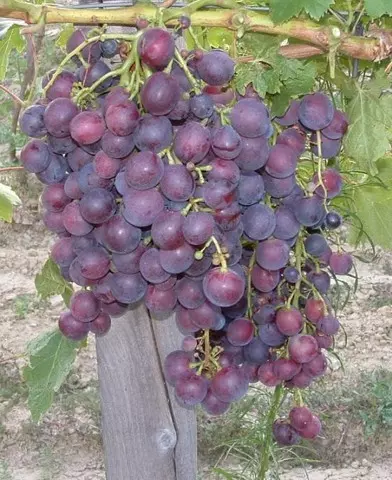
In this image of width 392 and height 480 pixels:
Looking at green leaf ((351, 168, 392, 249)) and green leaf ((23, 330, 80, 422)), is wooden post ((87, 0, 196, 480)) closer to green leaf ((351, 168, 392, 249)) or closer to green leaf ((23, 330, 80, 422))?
green leaf ((23, 330, 80, 422))

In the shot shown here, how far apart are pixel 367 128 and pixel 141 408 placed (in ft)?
1.90

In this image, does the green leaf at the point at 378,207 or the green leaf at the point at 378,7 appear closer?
the green leaf at the point at 378,7

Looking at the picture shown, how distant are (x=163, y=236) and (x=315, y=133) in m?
0.23

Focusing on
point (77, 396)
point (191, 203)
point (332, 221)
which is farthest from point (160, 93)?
point (77, 396)

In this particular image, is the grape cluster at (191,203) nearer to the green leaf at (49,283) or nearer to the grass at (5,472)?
the green leaf at (49,283)

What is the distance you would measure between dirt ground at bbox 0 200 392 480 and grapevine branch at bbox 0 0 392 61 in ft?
5.82

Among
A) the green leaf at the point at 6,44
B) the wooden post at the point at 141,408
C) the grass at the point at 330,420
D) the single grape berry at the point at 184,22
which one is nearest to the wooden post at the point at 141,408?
the wooden post at the point at 141,408

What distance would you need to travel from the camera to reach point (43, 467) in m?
2.89

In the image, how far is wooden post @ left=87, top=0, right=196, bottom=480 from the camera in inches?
48.2

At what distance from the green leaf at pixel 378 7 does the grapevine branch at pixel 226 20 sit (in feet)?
0.13

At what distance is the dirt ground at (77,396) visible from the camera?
2889 millimetres

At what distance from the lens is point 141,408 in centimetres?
127

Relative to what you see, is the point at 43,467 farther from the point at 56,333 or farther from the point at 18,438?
the point at 56,333

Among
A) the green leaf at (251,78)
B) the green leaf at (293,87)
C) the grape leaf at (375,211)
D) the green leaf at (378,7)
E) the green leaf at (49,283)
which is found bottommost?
the green leaf at (49,283)
